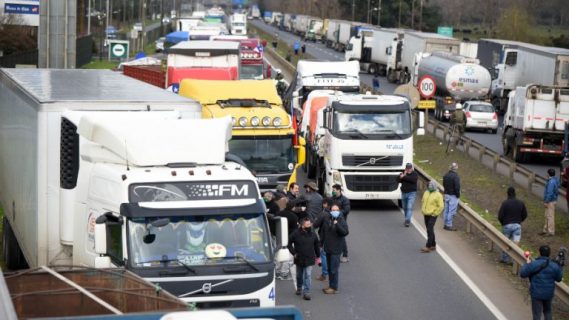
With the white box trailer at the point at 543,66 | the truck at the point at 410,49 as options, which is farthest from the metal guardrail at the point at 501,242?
the truck at the point at 410,49

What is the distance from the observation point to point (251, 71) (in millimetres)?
52594

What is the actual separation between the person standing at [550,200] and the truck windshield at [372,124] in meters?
4.35

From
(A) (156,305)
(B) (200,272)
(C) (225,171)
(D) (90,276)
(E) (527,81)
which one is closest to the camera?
(A) (156,305)

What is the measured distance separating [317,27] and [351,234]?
4820 inches

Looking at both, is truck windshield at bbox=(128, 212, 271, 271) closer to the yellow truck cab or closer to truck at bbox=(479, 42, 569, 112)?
the yellow truck cab

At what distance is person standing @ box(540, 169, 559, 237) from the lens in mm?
23641

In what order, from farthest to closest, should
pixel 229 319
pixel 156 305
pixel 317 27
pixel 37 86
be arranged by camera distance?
pixel 317 27 < pixel 37 86 < pixel 156 305 < pixel 229 319

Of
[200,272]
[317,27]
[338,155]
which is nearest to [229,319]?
[200,272]

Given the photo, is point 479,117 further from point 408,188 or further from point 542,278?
point 542,278

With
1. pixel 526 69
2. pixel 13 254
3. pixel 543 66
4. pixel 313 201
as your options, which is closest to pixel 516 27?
pixel 526 69

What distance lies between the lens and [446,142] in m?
41.8

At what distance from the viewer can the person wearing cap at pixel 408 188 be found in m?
25.0

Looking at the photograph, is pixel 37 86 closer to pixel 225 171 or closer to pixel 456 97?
pixel 225 171

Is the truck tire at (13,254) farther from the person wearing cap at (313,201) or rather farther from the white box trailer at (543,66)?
the white box trailer at (543,66)
